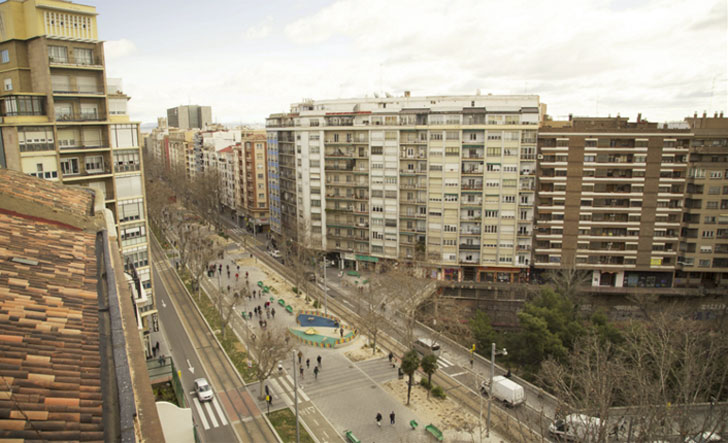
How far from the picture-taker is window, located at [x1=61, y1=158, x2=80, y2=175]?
109 ft

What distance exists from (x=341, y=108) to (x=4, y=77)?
151 feet

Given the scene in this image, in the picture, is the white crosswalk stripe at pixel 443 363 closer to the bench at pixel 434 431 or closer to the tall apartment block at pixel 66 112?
the bench at pixel 434 431

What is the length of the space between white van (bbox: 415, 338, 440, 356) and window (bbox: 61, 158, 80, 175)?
103 ft

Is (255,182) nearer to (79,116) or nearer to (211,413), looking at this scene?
(79,116)

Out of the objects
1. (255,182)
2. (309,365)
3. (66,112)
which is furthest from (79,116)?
(255,182)

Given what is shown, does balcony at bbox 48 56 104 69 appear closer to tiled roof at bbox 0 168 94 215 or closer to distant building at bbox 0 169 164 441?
tiled roof at bbox 0 168 94 215

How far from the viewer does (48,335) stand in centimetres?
700

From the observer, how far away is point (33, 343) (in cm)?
666

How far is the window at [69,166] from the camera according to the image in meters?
33.3

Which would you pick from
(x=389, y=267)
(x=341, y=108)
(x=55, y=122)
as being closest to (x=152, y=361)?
(x=55, y=122)

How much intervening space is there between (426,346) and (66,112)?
34.4 metres

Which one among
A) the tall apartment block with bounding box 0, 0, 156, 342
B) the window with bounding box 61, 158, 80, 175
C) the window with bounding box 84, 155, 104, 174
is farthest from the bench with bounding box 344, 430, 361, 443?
the window with bounding box 61, 158, 80, 175

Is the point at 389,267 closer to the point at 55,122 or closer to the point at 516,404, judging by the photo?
the point at 516,404

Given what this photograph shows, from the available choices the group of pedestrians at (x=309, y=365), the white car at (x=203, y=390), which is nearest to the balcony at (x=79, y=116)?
the white car at (x=203, y=390)
